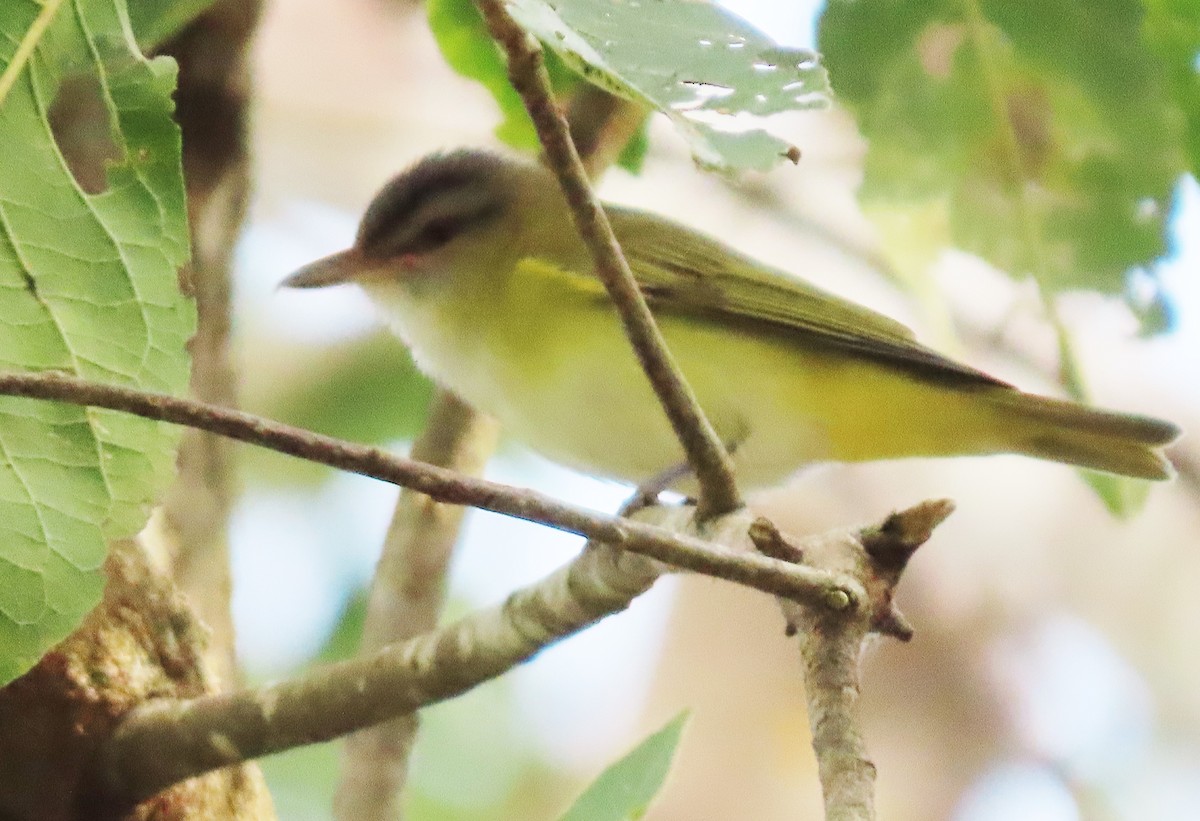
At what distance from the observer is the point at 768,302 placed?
1950 mm

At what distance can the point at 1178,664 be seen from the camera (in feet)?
13.8

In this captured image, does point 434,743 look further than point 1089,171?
Yes

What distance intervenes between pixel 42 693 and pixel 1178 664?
3.80 meters

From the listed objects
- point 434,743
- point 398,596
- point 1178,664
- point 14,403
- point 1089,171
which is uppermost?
point 1178,664

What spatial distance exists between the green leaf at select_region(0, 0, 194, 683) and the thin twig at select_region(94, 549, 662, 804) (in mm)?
202

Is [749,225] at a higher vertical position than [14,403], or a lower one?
higher

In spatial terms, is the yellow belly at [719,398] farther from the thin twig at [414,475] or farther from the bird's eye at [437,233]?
the thin twig at [414,475]

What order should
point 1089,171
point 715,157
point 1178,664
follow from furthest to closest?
point 1178,664
point 1089,171
point 715,157

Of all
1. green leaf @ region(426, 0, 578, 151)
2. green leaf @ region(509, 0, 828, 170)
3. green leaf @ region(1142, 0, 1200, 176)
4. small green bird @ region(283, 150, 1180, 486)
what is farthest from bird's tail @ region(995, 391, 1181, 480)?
green leaf @ region(509, 0, 828, 170)

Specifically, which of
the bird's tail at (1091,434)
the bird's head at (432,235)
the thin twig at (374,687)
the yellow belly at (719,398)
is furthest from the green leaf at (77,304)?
the bird's tail at (1091,434)

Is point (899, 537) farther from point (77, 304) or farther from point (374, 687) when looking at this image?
point (77, 304)

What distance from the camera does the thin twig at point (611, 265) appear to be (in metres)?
0.71

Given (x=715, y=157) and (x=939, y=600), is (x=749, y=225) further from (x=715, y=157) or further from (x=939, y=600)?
(x=715, y=157)

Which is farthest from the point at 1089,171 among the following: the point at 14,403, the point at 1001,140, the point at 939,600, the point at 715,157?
the point at 939,600
